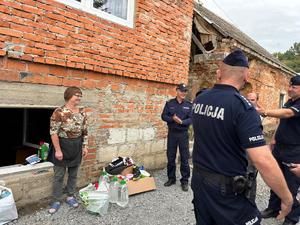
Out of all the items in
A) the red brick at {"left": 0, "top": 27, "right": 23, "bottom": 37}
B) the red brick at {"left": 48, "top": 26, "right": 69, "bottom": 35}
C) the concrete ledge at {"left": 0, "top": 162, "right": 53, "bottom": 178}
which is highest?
the red brick at {"left": 48, "top": 26, "right": 69, "bottom": 35}

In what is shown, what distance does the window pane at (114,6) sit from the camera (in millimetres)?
4539

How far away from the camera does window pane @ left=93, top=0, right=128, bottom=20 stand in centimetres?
454

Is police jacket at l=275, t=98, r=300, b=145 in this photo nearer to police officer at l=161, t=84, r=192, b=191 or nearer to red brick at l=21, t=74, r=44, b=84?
police officer at l=161, t=84, r=192, b=191

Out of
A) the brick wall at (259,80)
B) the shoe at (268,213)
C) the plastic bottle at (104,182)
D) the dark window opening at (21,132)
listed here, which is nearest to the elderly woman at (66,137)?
the plastic bottle at (104,182)

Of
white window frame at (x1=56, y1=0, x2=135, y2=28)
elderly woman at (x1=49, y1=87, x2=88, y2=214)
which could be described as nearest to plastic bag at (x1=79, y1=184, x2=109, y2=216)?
elderly woman at (x1=49, y1=87, x2=88, y2=214)

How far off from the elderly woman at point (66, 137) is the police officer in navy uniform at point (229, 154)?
2095 mm

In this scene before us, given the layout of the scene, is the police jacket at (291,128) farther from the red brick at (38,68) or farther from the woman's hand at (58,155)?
the red brick at (38,68)

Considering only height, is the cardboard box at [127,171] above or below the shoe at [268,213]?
above

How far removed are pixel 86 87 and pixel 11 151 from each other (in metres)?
2.81

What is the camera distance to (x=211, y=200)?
6.95ft

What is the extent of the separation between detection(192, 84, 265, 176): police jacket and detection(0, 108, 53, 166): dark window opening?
12.4 feet

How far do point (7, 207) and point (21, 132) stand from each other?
9.54ft

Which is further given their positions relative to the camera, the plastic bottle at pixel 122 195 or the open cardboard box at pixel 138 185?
the open cardboard box at pixel 138 185

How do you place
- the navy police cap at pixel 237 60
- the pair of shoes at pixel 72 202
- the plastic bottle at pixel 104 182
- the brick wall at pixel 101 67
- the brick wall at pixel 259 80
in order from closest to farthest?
the navy police cap at pixel 237 60
the brick wall at pixel 101 67
the pair of shoes at pixel 72 202
the plastic bottle at pixel 104 182
the brick wall at pixel 259 80
